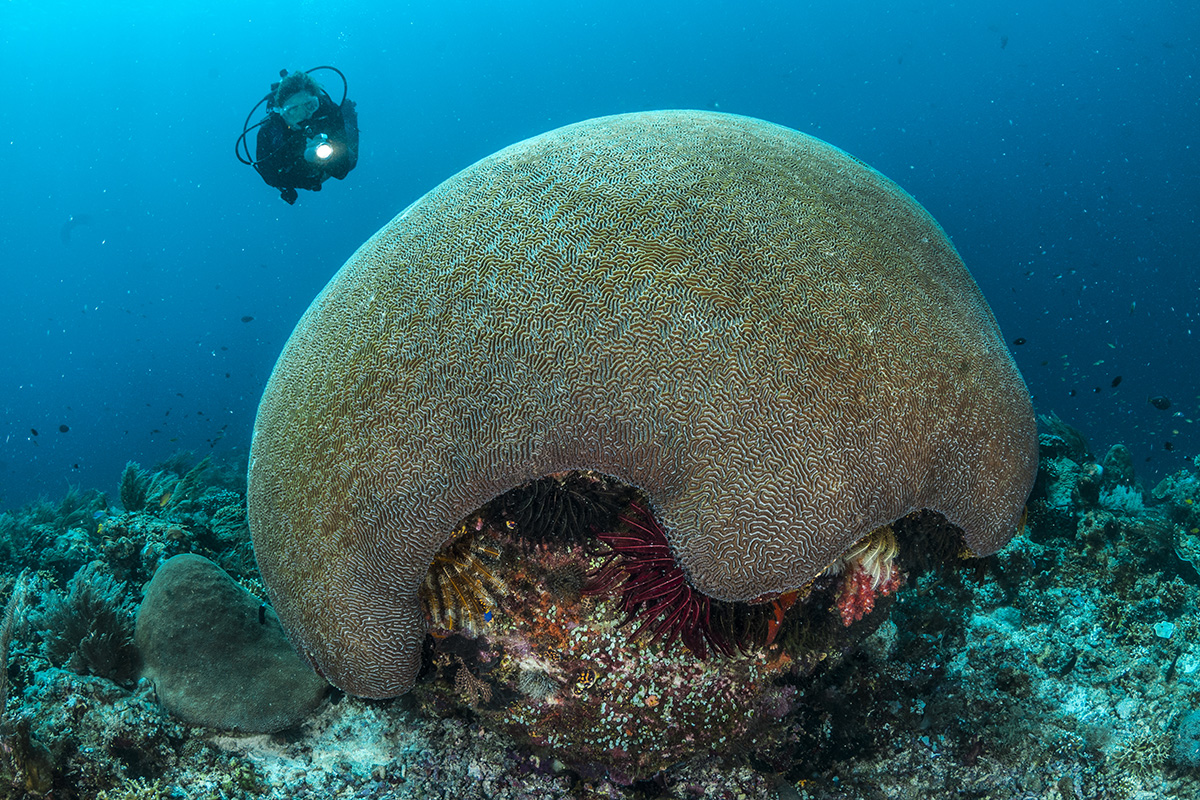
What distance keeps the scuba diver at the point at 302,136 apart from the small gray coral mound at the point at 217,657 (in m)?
5.99

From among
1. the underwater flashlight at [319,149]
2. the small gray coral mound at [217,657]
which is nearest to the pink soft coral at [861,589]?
the small gray coral mound at [217,657]

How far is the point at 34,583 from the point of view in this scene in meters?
Result: 5.52

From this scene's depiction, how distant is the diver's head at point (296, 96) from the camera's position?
7934mm

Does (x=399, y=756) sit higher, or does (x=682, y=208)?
(x=682, y=208)

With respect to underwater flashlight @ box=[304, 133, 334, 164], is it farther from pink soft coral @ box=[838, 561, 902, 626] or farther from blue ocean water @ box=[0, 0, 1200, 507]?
blue ocean water @ box=[0, 0, 1200, 507]

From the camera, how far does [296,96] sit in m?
7.95

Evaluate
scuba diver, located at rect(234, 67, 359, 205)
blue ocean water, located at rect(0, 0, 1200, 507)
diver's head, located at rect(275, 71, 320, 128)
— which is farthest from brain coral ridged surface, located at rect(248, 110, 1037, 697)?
blue ocean water, located at rect(0, 0, 1200, 507)

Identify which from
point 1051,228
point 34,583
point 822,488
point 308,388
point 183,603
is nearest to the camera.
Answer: point 822,488

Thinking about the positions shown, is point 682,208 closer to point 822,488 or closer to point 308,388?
A: point 822,488

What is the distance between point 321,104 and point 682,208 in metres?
7.66

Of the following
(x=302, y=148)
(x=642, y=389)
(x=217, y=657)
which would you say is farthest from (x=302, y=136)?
(x=642, y=389)

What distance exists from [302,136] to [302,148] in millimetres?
164

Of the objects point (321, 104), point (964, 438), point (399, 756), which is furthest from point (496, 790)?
point (321, 104)

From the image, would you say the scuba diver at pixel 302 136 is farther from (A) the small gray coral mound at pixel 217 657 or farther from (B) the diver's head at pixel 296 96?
(A) the small gray coral mound at pixel 217 657
